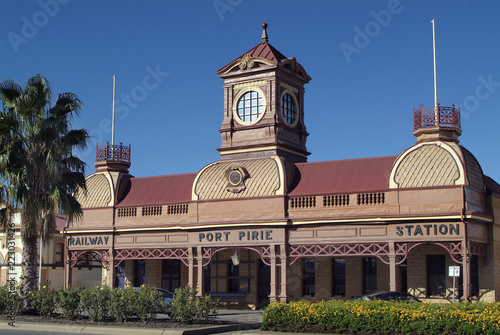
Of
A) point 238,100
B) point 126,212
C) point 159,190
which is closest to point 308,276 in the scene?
point 159,190

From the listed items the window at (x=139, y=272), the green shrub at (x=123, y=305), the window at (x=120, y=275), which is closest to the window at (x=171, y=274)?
the window at (x=139, y=272)

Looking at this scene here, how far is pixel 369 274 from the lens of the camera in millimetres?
33781

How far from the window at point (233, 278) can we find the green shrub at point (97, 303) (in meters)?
13.0

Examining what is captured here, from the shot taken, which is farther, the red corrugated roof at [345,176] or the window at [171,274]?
the window at [171,274]

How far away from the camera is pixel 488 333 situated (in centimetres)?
1889

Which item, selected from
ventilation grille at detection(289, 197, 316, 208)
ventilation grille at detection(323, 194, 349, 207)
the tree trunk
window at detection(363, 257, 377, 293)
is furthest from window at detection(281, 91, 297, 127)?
the tree trunk

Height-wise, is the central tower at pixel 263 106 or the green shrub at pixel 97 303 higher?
the central tower at pixel 263 106

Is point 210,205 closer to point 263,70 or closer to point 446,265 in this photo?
point 263,70

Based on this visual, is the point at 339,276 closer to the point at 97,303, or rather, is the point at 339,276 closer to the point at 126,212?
the point at 126,212

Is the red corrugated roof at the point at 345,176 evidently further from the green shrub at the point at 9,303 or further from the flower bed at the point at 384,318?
the green shrub at the point at 9,303

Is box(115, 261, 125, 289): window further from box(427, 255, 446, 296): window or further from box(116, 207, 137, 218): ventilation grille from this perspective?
box(427, 255, 446, 296): window

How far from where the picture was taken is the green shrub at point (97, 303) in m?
24.5

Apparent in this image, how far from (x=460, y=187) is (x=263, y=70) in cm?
1227

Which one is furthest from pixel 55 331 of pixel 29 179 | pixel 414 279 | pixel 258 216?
pixel 414 279
